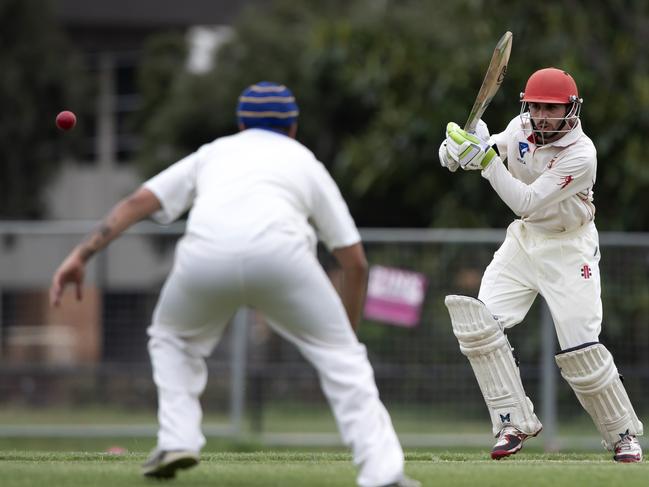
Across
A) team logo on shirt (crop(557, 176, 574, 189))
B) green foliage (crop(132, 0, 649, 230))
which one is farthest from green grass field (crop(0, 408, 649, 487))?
green foliage (crop(132, 0, 649, 230))

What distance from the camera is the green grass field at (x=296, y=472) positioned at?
6.68 m

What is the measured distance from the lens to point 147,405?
13898mm

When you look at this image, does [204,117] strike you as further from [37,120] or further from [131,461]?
[131,461]

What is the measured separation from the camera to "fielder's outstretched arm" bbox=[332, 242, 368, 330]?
6359 millimetres

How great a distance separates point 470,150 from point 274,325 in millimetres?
1966

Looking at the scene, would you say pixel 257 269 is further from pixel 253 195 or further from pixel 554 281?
pixel 554 281

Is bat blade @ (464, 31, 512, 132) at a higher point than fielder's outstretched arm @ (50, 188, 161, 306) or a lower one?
higher

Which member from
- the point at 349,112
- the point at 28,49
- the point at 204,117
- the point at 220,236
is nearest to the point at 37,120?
the point at 28,49

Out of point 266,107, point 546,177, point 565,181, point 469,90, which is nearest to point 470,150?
point 546,177

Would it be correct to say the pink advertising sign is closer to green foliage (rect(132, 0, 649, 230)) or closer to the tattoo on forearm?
green foliage (rect(132, 0, 649, 230))

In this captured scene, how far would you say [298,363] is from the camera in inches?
546

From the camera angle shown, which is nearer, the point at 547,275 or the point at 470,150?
the point at 470,150

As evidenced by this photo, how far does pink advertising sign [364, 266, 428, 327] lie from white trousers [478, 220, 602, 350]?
5.29 m

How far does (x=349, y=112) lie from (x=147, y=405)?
35.7 ft
